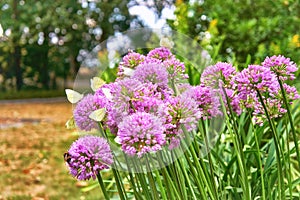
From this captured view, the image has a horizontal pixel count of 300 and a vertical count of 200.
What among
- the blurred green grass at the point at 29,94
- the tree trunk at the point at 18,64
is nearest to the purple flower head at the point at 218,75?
the blurred green grass at the point at 29,94

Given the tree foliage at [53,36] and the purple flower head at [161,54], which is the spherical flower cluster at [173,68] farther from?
the tree foliage at [53,36]

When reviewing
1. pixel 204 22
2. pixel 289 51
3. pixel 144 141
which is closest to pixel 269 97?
pixel 144 141

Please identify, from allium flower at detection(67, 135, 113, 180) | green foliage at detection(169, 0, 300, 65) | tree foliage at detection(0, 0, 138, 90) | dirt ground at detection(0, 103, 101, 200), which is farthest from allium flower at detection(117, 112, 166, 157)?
tree foliage at detection(0, 0, 138, 90)

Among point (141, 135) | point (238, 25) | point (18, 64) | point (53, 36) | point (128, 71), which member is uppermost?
point (53, 36)

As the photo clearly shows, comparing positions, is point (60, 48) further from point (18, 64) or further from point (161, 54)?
point (161, 54)

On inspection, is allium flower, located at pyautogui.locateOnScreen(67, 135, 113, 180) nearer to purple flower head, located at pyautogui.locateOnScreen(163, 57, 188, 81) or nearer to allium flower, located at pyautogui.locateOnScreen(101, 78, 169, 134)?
allium flower, located at pyautogui.locateOnScreen(101, 78, 169, 134)

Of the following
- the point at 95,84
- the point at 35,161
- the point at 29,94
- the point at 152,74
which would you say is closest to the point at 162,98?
the point at 152,74

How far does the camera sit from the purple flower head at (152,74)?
80cm

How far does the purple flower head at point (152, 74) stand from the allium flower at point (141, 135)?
0.13 m

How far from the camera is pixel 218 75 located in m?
0.89

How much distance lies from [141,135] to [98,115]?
0.13 meters

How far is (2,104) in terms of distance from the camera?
11.9 m

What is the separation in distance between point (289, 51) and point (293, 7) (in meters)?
0.62

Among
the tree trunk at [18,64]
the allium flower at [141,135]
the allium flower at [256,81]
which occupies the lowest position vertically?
the allium flower at [141,135]
